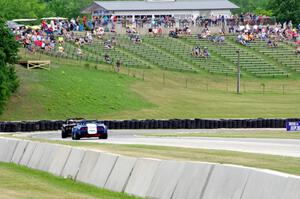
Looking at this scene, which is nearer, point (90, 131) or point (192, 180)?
point (192, 180)

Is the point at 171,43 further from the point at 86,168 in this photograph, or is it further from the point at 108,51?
the point at 86,168

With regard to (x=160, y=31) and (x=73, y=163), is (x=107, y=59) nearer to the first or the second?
(x=160, y=31)

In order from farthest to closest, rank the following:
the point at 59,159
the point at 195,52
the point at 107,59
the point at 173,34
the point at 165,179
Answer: the point at 173,34, the point at 195,52, the point at 107,59, the point at 59,159, the point at 165,179

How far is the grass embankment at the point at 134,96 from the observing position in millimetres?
73438

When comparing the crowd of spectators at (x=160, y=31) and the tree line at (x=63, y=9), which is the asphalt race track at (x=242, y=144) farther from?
the tree line at (x=63, y=9)

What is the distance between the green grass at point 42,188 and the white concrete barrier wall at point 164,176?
9.6 inches

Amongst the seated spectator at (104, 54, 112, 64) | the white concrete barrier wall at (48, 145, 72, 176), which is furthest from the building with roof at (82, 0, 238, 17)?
the white concrete barrier wall at (48, 145, 72, 176)

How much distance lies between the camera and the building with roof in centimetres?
12531

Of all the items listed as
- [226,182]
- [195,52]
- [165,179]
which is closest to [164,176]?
[165,179]

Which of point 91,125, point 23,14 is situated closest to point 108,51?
point 91,125

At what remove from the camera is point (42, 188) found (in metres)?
18.7

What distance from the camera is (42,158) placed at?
78.0 feet

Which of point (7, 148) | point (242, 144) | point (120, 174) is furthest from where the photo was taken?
point (242, 144)

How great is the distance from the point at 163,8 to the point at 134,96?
48.4 metres
